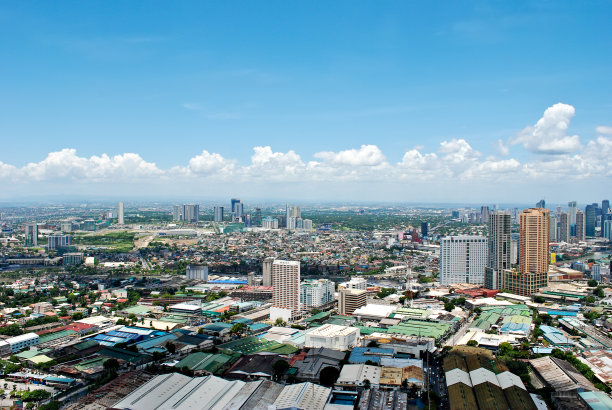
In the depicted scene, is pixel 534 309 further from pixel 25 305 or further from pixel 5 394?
pixel 25 305

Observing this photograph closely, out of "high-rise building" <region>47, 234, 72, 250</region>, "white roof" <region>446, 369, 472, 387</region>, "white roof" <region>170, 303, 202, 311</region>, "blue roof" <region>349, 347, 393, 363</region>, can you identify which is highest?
"high-rise building" <region>47, 234, 72, 250</region>

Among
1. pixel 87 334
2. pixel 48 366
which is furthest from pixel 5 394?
pixel 87 334

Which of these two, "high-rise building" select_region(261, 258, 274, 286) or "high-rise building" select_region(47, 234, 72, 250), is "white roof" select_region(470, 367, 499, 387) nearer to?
"high-rise building" select_region(261, 258, 274, 286)

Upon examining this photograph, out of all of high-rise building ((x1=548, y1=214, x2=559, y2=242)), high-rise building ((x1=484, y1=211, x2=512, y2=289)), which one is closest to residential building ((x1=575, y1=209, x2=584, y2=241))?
high-rise building ((x1=548, y1=214, x2=559, y2=242))

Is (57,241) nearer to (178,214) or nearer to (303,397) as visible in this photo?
(178,214)

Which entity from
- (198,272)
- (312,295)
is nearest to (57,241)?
(198,272)

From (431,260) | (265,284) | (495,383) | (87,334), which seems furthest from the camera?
Answer: (431,260)
